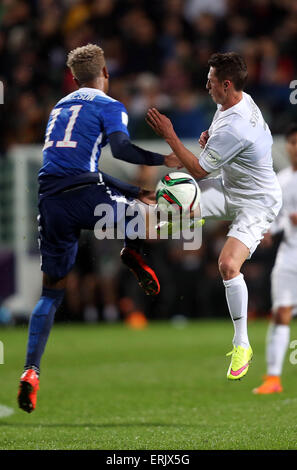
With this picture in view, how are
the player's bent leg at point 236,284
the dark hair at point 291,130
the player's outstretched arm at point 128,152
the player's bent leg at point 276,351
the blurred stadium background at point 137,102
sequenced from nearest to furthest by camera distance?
1. the player's outstretched arm at point 128,152
2. the player's bent leg at point 236,284
3. the player's bent leg at point 276,351
4. the dark hair at point 291,130
5. the blurred stadium background at point 137,102

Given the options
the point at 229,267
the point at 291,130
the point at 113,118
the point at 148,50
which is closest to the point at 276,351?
the point at 291,130

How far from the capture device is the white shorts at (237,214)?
6805 millimetres

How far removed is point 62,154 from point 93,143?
0.76ft

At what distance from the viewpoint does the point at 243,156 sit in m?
6.75

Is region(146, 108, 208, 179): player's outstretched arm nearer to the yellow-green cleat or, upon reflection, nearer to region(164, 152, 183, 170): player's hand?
region(164, 152, 183, 170): player's hand

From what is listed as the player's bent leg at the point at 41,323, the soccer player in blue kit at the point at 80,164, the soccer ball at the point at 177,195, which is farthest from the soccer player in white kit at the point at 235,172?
the player's bent leg at the point at 41,323

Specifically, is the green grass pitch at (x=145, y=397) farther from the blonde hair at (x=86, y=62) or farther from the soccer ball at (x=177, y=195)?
the blonde hair at (x=86, y=62)

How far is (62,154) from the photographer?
6.51m

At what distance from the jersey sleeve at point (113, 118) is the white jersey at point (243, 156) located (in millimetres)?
615

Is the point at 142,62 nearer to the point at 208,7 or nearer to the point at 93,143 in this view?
the point at 208,7

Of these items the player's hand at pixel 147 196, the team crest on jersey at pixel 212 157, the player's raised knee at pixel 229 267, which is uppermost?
the team crest on jersey at pixel 212 157
